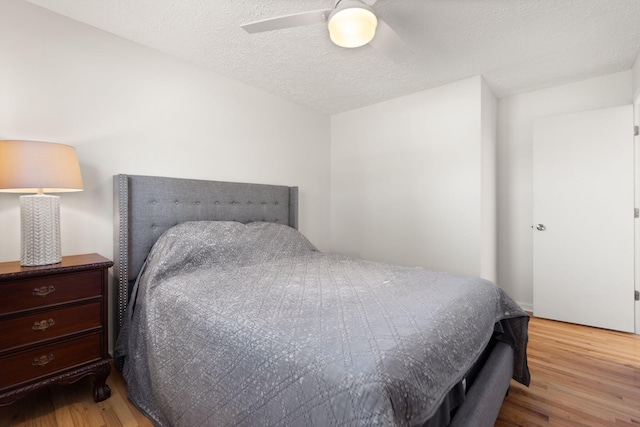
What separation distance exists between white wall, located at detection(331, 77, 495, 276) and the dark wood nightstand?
2.54 metres

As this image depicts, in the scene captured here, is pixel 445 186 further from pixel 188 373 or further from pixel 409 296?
pixel 188 373

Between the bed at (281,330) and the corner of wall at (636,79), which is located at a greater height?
the corner of wall at (636,79)

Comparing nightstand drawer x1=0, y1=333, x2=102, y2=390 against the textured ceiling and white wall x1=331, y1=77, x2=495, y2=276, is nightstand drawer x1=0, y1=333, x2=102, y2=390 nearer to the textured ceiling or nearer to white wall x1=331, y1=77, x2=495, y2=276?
the textured ceiling

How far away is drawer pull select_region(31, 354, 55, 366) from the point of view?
1455 millimetres

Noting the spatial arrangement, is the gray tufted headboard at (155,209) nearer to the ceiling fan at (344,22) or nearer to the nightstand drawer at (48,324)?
the nightstand drawer at (48,324)

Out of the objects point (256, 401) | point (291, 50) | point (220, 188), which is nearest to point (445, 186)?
point (291, 50)

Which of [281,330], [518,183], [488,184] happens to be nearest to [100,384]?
[281,330]

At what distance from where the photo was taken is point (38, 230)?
1.54 metres

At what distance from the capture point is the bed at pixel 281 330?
2.78 ft

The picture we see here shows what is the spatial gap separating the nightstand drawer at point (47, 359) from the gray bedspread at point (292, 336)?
208 mm

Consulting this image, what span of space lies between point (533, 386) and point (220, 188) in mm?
2635

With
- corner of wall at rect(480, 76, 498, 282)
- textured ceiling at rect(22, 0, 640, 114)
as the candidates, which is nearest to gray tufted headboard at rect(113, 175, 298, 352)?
textured ceiling at rect(22, 0, 640, 114)

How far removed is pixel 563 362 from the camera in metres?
2.11

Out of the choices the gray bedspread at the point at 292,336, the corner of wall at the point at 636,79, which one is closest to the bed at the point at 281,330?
the gray bedspread at the point at 292,336
